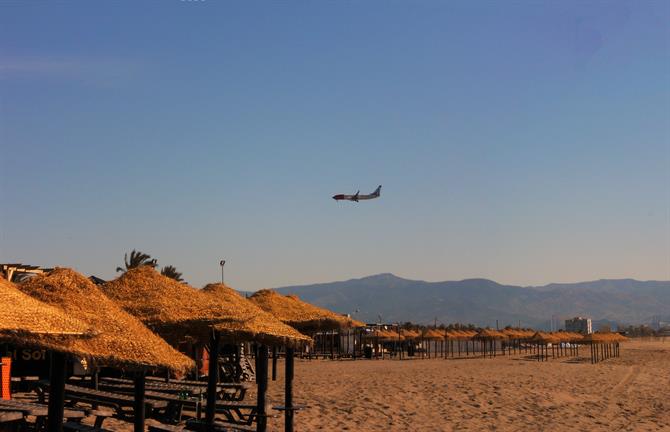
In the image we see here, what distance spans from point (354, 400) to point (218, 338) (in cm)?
963

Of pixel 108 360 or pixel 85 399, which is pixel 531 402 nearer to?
pixel 85 399

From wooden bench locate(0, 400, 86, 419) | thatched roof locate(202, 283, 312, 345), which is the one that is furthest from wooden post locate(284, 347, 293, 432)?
wooden bench locate(0, 400, 86, 419)

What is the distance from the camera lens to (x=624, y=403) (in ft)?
70.6

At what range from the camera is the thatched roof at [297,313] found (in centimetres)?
1836

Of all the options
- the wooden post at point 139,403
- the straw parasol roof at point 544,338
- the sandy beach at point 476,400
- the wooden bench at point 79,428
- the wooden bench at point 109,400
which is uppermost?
the straw parasol roof at point 544,338

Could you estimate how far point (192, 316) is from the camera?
Result: 36.1ft

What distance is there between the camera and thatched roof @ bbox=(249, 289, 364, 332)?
1836 cm

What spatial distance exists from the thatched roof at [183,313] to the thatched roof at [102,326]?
1.80 meters

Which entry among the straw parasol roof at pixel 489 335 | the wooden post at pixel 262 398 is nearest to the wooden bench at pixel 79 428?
the wooden post at pixel 262 398

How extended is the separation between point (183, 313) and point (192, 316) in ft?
0.66

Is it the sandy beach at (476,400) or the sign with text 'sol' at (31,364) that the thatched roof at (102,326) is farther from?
the sign with text 'sol' at (31,364)

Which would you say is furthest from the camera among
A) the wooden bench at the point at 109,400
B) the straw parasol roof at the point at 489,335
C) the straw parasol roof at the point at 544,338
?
the straw parasol roof at the point at 489,335

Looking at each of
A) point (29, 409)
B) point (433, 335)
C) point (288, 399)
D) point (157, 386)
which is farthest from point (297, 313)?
point (433, 335)

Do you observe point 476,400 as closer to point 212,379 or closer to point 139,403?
point 212,379
